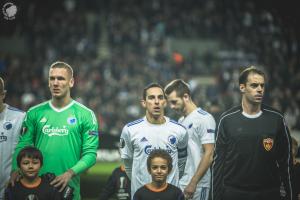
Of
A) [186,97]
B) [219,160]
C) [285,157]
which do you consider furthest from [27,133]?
[285,157]

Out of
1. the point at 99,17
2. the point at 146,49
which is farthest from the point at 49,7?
the point at 146,49

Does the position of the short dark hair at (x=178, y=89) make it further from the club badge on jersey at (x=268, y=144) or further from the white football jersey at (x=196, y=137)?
the club badge on jersey at (x=268, y=144)

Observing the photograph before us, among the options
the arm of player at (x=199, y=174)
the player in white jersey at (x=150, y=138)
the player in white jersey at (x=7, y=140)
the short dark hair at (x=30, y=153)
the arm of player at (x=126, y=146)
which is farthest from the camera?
→ the arm of player at (x=199, y=174)

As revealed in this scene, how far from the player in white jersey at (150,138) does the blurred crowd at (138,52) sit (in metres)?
12.1

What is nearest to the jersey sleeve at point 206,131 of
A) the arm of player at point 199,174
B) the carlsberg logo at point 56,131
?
the arm of player at point 199,174

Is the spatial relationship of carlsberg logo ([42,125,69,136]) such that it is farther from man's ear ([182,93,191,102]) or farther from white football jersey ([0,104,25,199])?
man's ear ([182,93,191,102])

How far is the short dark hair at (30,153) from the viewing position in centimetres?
668

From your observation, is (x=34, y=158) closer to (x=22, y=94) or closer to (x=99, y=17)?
(x=22, y=94)

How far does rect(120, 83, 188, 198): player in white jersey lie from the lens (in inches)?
293

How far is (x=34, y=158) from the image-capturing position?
6.69m

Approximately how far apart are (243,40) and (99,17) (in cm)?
723

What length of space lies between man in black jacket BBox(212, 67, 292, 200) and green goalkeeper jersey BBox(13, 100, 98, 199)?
4.63 feet

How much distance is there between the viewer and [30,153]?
6.68m

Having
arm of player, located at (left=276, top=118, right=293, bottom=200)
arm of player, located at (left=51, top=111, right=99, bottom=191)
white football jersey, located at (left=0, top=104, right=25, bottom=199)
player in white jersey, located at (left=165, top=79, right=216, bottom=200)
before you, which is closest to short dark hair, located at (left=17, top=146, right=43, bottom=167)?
arm of player, located at (left=51, top=111, right=99, bottom=191)
